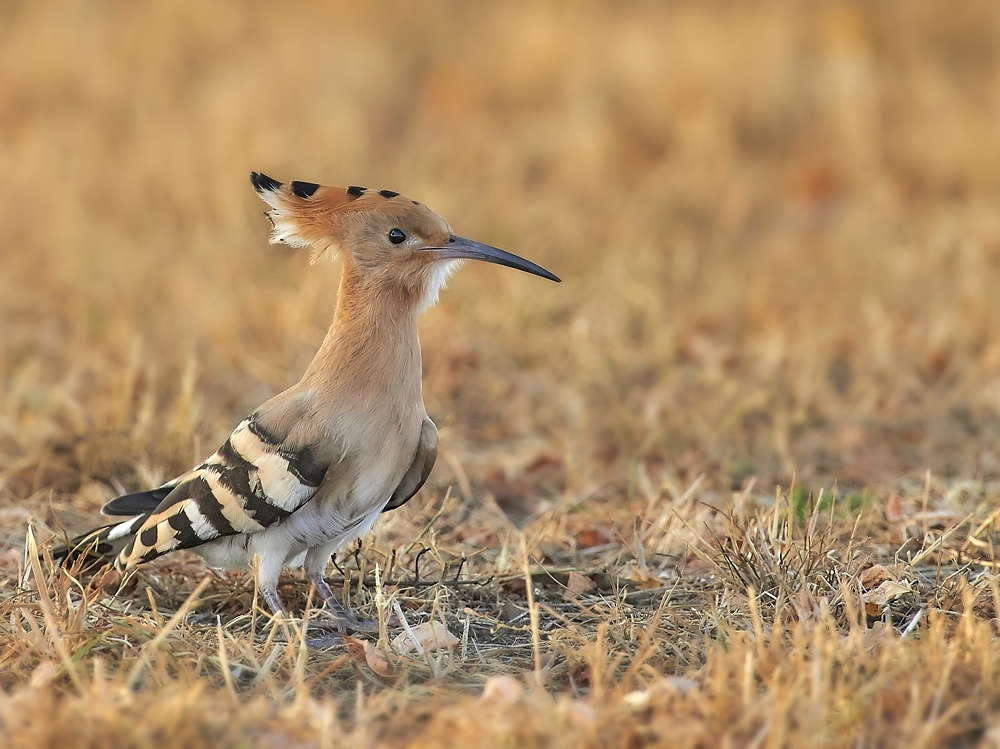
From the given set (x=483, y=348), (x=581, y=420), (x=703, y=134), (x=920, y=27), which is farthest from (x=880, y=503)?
(x=920, y=27)

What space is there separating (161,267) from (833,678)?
16.8 feet

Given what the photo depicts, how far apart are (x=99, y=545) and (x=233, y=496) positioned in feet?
1.55

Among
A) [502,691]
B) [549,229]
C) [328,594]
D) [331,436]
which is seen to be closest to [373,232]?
[331,436]

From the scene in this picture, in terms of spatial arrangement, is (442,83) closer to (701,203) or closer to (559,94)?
(559,94)

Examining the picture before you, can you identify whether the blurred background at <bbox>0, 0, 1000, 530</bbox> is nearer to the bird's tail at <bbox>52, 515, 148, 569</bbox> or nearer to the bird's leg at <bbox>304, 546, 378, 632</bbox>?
the bird's tail at <bbox>52, 515, 148, 569</bbox>

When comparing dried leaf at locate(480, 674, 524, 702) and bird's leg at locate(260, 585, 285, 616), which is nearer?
dried leaf at locate(480, 674, 524, 702)

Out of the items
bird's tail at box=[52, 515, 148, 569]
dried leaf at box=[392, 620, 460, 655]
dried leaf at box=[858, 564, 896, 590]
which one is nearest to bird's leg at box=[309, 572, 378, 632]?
dried leaf at box=[392, 620, 460, 655]

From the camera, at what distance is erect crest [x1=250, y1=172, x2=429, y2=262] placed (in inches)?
117

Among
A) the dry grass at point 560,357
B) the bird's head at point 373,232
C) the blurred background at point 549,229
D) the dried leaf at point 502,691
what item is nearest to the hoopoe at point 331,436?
the bird's head at point 373,232

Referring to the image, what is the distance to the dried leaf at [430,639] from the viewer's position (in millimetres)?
2625

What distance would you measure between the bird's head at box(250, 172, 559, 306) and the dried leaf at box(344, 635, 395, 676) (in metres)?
0.83

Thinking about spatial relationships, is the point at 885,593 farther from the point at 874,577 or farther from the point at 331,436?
the point at 331,436

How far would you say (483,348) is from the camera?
18.0 feet

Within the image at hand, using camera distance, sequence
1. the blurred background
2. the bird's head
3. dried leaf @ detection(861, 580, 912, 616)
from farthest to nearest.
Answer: the blurred background < the bird's head < dried leaf @ detection(861, 580, 912, 616)
